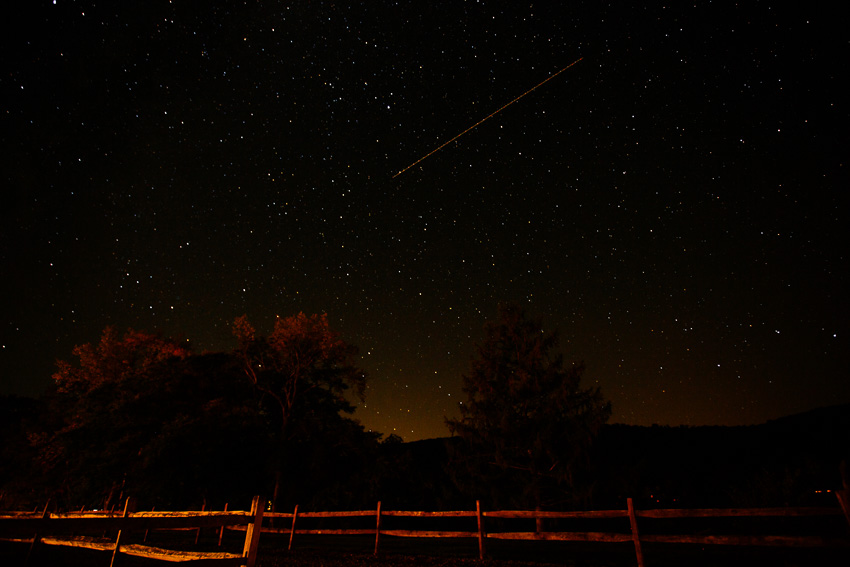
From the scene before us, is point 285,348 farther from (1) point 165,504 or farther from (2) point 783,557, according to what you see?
(2) point 783,557

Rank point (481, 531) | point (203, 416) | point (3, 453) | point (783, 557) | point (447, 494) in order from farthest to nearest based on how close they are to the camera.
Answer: point (3, 453) → point (447, 494) → point (203, 416) → point (481, 531) → point (783, 557)

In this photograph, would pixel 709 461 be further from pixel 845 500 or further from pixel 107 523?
pixel 107 523

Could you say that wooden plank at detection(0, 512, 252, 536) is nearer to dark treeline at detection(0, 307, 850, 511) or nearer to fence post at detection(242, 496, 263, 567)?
fence post at detection(242, 496, 263, 567)

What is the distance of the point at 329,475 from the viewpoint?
2520 centimetres

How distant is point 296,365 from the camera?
2569cm

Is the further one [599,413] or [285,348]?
[285,348]

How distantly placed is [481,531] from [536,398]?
44.2 feet

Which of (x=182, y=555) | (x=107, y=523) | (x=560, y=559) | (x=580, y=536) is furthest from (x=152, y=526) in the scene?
(x=560, y=559)

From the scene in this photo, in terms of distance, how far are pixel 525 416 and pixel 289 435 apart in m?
12.6

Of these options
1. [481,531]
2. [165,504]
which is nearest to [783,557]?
[481,531]

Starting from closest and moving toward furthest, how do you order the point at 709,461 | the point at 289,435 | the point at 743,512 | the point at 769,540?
the point at 769,540 → the point at 743,512 → the point at 289,435 → the point at 709,461

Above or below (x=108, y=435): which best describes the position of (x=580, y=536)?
below

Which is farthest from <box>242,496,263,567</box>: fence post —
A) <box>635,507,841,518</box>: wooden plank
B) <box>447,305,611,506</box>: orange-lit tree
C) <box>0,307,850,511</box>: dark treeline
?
<box>447,305,611,506</box>: orange-lit tree

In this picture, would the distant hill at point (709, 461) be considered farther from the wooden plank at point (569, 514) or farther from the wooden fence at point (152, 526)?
the wooden fence at point (152, 526)
